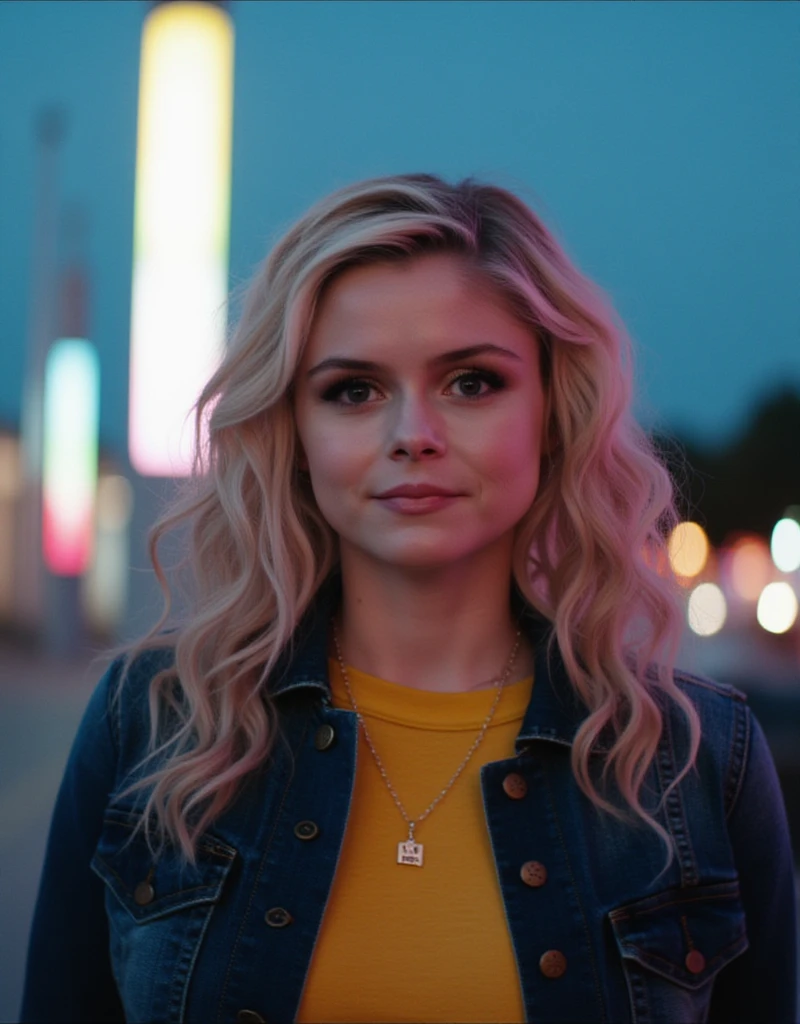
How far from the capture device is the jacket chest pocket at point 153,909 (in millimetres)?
1803

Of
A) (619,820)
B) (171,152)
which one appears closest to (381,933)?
(619,820)

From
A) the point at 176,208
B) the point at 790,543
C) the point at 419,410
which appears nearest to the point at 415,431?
the point at 419,410

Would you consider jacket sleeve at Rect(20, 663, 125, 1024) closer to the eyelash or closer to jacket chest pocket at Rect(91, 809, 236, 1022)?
jacket chest pocket at Rect(91, 809, 236, 1022)

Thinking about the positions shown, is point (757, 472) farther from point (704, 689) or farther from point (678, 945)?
point (678, 945)

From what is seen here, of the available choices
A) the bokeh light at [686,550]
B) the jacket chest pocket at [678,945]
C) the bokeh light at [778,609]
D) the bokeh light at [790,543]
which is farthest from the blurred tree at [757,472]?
the jacket chest pocket at [678,945]

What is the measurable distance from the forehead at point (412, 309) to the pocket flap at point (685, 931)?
93cm

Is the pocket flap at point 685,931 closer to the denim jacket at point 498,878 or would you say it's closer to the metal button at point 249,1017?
the denim jacket at point 498,878

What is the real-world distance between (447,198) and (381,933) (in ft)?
3.99

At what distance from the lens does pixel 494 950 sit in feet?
5.70

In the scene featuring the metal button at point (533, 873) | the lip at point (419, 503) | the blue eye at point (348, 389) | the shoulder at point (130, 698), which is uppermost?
the blue eye at point (348, 389)

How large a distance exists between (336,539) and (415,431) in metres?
0.44

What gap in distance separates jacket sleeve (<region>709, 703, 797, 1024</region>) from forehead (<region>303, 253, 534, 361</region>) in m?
0.81

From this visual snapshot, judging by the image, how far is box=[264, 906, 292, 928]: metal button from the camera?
1771mm

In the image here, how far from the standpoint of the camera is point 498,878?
5.87 feet
